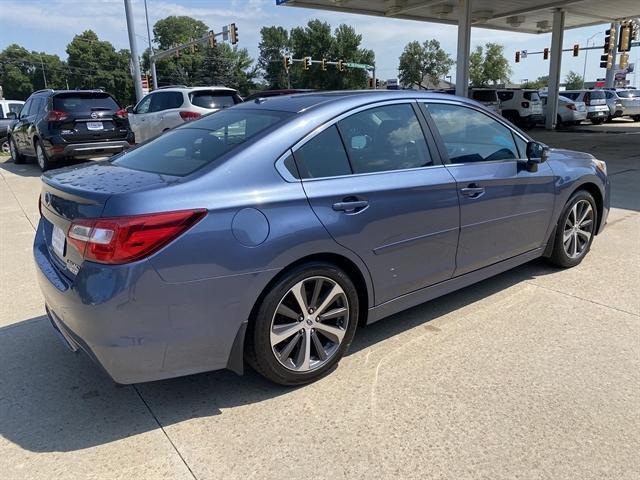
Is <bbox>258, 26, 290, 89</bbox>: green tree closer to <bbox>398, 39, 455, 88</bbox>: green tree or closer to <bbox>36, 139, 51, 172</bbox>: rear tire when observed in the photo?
<bbox>398, 39, 455, 88</bbox>: green tree

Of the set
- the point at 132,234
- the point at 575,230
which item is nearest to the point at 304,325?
the point at 132,234

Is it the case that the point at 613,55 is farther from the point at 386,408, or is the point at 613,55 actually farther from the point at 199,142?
the point at 386,408

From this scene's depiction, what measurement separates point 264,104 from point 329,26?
10006cm

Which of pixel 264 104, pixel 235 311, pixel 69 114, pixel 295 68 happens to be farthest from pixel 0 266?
pixel 295 68

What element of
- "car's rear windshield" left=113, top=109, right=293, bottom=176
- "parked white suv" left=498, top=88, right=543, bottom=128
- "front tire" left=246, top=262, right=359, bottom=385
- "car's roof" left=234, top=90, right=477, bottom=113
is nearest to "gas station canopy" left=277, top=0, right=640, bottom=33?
"parked white suv" left=498, top=88, right=543, bottom=128

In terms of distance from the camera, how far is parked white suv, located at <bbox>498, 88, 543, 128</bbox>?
23578 millimetres

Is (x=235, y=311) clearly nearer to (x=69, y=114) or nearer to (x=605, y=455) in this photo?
(x=605, y=455)

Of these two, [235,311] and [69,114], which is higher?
[69,114]

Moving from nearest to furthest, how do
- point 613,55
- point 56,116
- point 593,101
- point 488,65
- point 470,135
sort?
point 470,135 < point 56,116 < point 593,101 < point 613,55 < point 488,65

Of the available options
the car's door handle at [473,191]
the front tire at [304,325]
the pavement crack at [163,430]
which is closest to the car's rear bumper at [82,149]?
the pavement crack at [163,430]

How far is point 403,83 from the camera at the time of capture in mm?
96875

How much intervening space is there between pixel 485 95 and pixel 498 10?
148 inches

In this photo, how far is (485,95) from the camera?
79.8ft

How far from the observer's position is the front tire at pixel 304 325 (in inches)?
109
